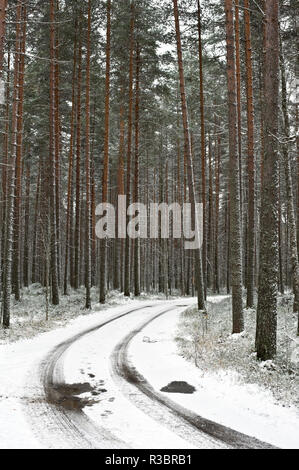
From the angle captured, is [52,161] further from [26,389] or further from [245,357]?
[245,357]

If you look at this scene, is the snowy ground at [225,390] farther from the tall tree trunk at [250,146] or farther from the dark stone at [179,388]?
the tall tree trunk at [250,146]

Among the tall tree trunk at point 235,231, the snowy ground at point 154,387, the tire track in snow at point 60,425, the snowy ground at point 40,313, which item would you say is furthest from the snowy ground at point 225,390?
the snowy ground at point 40,313

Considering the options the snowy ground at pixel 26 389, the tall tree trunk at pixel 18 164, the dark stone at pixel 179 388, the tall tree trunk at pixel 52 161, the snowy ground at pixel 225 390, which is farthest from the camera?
the tall tree trunk at pixel 52 161

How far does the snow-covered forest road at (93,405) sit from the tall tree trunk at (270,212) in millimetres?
2121

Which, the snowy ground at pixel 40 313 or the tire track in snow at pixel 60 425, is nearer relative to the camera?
the tire track in snow at pixel 60 425

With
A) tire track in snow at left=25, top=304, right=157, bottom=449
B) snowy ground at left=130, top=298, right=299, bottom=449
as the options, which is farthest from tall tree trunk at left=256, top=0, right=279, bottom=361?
tire track in snow at left=25, top=304, right=157, bottom=449

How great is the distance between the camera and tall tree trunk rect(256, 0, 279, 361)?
7.73m

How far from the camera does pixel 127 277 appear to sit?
23297 millimetres

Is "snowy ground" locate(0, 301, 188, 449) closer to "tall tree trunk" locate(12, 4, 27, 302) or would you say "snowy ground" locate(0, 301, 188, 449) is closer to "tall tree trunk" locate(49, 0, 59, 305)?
"tall tree trunk" locate(49, 0, 59, 305)

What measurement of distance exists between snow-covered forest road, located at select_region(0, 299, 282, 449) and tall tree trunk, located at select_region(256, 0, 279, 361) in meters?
2.12

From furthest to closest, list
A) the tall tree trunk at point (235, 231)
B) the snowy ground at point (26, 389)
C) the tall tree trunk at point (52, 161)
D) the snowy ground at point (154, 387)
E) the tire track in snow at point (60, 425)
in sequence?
the tall tree trunk at point (52, 161), the tall tree trunk at point (235, 231), the snowy ground at point (154, 387), the snowy ground at point (26, 389), the tire track in snow at point (60, 425)

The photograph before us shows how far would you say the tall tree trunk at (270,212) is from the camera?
25.3 ft

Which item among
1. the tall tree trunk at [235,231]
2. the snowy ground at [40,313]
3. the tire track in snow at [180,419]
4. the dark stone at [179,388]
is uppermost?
the tall tree trunk at [235,231]

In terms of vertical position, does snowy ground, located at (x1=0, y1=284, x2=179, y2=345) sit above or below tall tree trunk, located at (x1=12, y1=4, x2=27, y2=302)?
below
